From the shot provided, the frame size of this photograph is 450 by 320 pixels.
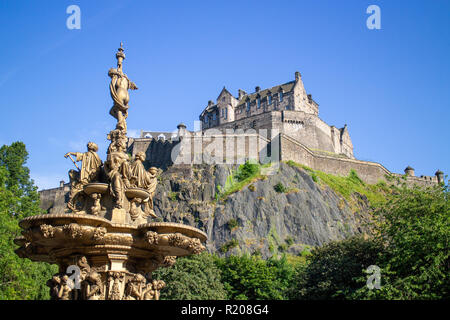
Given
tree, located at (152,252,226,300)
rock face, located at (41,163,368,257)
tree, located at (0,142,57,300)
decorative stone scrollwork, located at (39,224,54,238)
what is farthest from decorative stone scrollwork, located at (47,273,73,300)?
rock face, located at (41,163,368,257)

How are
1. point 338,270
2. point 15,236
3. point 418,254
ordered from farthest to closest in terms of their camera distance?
point 338,270 → point 15,236 → point 418,254

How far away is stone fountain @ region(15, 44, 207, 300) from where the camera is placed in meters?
10.1

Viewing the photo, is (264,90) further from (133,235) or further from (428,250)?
(133,235)

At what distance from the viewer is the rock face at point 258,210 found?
189ft

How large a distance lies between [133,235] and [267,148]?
61.7 m

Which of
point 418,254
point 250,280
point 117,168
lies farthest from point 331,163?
point 117,168

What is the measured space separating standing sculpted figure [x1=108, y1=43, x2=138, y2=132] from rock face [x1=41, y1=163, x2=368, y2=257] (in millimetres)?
43902

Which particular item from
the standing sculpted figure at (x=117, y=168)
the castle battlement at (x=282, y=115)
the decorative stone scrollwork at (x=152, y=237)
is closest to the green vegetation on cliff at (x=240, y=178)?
the castle battlement at (x=282, y=115)

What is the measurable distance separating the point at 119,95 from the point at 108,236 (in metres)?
4.17

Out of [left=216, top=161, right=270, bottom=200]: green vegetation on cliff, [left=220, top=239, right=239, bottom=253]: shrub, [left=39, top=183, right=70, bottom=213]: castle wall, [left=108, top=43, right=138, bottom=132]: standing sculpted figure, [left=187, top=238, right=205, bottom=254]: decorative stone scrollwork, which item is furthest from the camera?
[left=39, top=183, right=70, bottom=213]: castle wall

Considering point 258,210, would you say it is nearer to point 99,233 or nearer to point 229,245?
point 229,245

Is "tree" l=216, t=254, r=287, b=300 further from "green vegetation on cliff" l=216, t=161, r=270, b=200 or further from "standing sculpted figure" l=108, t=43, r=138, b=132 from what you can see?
"standing sculpted figure" l=108, t=43, r=138, b=132

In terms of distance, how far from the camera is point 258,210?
2397 inches

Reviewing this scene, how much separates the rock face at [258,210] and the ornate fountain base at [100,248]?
4472cm
